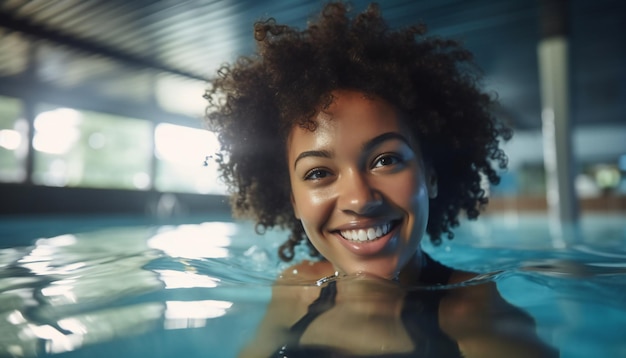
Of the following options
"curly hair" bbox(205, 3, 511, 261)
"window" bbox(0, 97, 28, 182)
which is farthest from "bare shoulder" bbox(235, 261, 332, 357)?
"window" bbox(0, 97, 28, 182)

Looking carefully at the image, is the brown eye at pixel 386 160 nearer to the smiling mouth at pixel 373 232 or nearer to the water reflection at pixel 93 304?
the smiling mouth at pixel 373 232

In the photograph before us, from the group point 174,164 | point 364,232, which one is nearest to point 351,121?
point 364,232

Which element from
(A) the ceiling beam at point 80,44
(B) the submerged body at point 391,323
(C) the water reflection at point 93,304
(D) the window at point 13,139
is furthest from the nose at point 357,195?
(D) the window at point 13,139

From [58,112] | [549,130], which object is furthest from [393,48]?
[58,112]

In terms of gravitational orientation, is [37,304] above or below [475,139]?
below

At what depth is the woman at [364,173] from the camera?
128cm

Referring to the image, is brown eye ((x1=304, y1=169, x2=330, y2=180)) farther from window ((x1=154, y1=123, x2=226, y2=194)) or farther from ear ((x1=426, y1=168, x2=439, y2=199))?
window ((x1=154, y1=123, x2=226, y2=194))

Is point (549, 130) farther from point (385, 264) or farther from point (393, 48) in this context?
point (385, 264)

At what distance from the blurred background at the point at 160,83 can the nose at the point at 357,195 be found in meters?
1.00

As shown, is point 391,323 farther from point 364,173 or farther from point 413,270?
point 413,270

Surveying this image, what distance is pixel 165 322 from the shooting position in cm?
126

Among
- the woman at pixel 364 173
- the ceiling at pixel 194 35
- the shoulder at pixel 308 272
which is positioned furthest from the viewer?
the ceiling at pixel 194 35

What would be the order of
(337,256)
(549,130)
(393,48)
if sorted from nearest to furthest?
(337,256)
(393,48)
(549,130)

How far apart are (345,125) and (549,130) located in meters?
7.69
